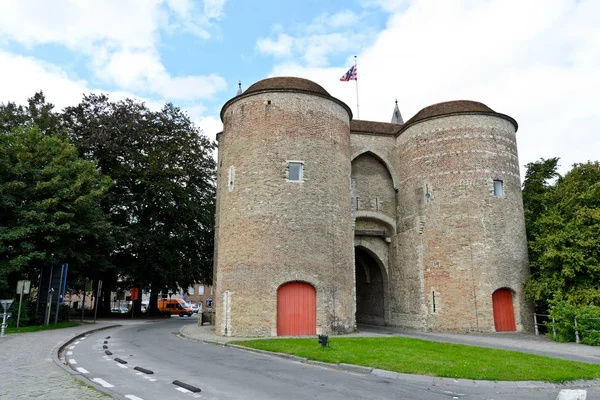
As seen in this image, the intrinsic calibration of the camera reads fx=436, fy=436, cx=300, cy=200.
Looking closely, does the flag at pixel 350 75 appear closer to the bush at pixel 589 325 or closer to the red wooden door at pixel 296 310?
the red wooden door at pixel 296 310

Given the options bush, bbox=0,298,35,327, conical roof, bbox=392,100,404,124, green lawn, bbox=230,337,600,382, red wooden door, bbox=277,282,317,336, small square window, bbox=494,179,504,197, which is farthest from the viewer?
conical roof, bbox=392,100,404,124

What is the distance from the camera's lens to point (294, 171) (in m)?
20.0

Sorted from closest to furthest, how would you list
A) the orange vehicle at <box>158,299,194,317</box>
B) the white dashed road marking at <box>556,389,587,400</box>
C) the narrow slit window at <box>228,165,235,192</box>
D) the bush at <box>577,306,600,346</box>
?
the white dashed road marking at <box>556,389,587,400</box>
the bush at <box>577,306,600,346</box>
the narrow slit window at <box>228,165,235,192</box>
the orange vehicle at <box>158,299,194,317</box>

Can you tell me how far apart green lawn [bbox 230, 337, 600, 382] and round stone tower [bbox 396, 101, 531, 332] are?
6.88 m

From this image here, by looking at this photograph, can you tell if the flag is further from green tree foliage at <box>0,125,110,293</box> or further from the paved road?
the paved road

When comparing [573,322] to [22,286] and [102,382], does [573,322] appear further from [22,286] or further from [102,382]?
[22,286]

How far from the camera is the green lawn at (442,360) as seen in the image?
30.4 feet

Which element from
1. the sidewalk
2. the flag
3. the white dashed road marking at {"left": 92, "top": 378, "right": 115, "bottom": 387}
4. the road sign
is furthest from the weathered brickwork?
the white dashed road marking at {"left": 92, "top": 378, "right": 115, "bottom": 387}

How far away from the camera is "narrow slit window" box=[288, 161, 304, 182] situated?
19891 mm

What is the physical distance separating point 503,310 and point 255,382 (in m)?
16.7

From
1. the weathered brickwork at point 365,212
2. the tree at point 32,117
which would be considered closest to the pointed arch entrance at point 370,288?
the weathered brickwork at point 365,212

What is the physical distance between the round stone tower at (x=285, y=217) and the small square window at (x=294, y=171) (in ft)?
0.15

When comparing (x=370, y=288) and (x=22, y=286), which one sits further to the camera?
(x=370, y=288)

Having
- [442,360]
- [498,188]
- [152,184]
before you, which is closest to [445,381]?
[442,360]
